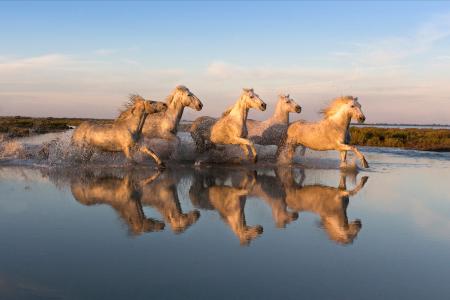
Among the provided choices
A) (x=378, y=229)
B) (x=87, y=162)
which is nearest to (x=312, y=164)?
(x=87, y=162)

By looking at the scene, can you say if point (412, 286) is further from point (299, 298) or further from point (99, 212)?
point (99, 212)

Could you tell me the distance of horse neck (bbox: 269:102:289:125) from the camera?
47.8 feet

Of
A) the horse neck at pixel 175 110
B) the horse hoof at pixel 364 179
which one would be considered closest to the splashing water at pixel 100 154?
the horse neck at pixel 175 110

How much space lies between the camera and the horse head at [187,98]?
44.4ft

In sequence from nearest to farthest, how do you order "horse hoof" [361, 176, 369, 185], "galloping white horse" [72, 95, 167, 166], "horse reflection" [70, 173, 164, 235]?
"horse reflection" [70, 173, 164, 235]
"horse hoof" [361, 176, 369, 185]
"galloping white horse" [72, 95, 167, 166]

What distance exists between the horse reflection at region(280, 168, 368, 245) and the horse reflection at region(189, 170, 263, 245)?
0.77 metres

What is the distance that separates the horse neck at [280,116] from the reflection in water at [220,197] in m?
3.82

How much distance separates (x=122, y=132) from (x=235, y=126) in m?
3.10

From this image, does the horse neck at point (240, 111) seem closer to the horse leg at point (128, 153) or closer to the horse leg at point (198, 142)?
the horse leg at point (198, 142)

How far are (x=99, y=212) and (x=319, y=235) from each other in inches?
110

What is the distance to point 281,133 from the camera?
14.1 meters

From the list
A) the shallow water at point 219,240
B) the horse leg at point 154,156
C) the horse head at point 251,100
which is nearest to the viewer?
the shallow water at point 219,240

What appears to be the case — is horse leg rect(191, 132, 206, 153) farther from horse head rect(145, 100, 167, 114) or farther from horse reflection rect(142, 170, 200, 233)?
horse reflection rect(142, 170, 200, 233)

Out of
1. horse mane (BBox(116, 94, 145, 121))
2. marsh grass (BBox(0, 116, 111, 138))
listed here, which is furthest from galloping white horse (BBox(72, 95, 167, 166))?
marsh grass (BBox(0, 116, 111, 138))
